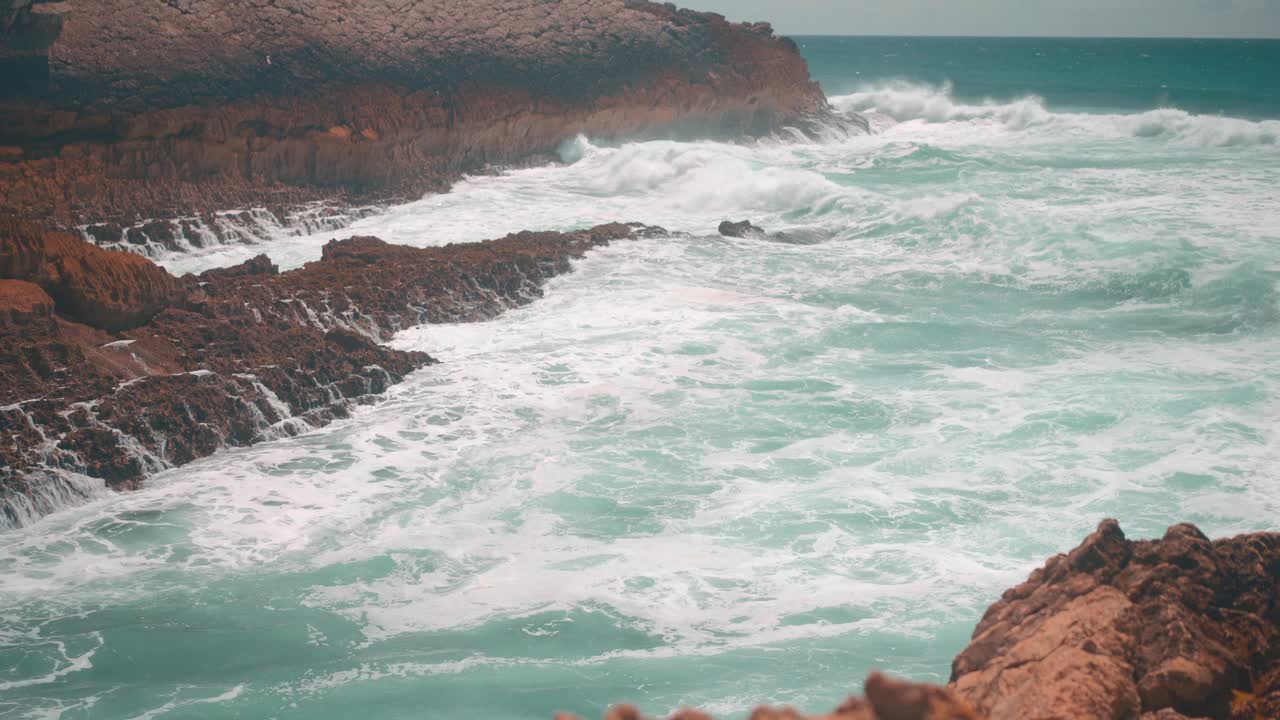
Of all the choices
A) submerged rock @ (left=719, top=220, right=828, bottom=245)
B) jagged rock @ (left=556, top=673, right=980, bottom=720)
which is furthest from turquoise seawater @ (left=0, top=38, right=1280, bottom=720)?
jagged rock @ (left=556, top=673, right=980, bottom=720)

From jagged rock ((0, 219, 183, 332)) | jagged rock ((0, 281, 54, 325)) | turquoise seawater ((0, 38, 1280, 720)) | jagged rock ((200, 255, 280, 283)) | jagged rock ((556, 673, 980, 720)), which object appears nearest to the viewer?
jagged rock ((556, 673, 980, 720))

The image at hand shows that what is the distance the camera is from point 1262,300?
13844 mm

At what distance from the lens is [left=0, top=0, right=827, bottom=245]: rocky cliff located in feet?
59.3

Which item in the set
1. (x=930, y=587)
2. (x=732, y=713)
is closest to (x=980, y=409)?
(x=930, y=587)

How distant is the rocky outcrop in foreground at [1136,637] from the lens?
3.31m

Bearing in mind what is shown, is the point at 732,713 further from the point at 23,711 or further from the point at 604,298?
the point at 604,298

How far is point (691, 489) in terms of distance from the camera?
27.8 ft

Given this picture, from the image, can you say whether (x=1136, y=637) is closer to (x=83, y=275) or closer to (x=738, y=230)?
(x=83, y=275)

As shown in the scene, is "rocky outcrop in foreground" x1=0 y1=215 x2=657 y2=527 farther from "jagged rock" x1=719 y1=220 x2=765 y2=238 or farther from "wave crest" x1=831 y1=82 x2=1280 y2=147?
"wave crest" x1=831 y1=82 x2=1280 y2=147

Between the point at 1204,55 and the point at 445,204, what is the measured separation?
90.6m

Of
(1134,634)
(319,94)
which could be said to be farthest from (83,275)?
(319,94)

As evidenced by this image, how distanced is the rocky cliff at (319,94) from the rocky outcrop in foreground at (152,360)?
6.29 m

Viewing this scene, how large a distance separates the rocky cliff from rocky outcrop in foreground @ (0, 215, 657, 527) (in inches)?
248

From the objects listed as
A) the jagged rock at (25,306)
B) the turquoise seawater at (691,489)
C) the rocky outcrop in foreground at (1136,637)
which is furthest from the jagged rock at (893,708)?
the jagged rock at (25,306)
